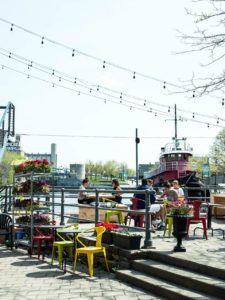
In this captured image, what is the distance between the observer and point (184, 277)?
6406 millimetres

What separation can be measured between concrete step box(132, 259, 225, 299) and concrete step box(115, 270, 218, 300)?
7 cm

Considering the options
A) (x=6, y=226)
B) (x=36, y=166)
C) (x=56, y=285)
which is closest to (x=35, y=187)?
(x=36, y=166)

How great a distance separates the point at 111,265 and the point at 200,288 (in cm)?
258

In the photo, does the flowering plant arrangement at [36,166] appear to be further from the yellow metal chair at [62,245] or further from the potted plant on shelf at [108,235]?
the potted plant on shelf at [108,235]

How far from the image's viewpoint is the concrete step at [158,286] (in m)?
5.91

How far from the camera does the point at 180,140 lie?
141 ft

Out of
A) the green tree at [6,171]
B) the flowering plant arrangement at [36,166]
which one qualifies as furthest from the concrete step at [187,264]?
the green tree at [6,171]

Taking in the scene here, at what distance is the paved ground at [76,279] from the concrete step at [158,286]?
0.41ft

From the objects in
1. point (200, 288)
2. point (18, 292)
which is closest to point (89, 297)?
point (18, 292)

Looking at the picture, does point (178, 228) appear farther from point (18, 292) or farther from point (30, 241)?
point (30, 241)

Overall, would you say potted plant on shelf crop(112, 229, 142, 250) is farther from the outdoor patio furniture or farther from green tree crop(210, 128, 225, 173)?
green tree crop(210, 128, 225, 173)

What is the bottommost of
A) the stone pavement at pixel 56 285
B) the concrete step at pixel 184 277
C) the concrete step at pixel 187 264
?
the stone pavement at pixel 56 285

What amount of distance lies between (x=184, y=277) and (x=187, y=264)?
0.48m

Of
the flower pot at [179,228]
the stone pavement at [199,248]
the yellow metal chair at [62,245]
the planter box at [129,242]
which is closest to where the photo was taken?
the stone pavement at [199,248]
